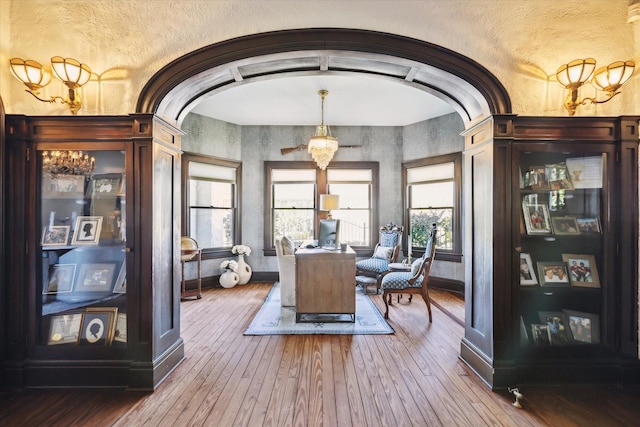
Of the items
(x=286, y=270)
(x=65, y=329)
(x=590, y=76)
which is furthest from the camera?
(x=286, y=270)

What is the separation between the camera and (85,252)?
100 inches

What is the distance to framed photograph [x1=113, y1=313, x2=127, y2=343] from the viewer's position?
245cm

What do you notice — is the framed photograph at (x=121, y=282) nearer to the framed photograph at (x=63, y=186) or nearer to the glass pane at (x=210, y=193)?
the framed photograph at (x=63, y=186)

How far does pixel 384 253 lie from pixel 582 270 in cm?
312

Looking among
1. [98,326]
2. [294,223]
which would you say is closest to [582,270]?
[98,326]

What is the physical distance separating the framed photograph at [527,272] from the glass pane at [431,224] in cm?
297

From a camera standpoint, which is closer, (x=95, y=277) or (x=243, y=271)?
(x=95, y=277)

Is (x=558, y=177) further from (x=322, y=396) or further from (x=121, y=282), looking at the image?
(x=121, y=282)

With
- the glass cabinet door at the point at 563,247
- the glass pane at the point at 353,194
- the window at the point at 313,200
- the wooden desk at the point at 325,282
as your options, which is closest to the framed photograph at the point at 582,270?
the glass cabinet door at the point at 563,247

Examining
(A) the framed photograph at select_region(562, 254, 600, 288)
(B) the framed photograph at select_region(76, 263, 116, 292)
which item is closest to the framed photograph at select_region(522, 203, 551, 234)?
(A) the framed photograph at select_region(562, 254, 600, 288)

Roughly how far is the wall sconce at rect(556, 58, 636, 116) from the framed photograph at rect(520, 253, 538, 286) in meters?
1.24

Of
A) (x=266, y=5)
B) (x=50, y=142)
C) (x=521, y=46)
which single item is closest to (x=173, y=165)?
(x=50, y=142)

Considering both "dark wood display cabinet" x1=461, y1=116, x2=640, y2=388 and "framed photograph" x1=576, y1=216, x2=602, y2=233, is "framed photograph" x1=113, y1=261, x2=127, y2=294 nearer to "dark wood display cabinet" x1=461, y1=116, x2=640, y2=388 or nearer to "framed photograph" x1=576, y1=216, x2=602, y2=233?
"dark wood display cabinet" x1=461, y1=116, x2=640, y2=388

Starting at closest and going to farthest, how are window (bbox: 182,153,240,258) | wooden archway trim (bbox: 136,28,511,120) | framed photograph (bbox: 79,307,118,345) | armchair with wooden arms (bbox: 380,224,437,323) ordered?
wooden archway trim (bbox: 136,28,511,120), framed photograph (bbox: 79,307,118,345), armchair with wooden arms (bbox: 380,224,437,323), window (bbox: 182,153,240,258)
